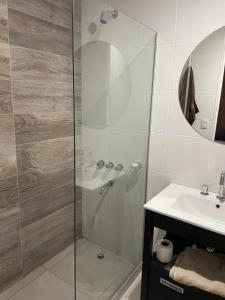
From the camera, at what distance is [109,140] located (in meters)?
1.54

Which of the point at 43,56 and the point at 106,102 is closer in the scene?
the point at 106,102

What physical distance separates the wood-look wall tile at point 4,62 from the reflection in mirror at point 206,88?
1139 millimetres

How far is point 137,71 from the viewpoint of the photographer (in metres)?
1.62

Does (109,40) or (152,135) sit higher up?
(109,40)

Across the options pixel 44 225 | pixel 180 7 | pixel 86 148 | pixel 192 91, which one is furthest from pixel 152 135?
pixel 44 225

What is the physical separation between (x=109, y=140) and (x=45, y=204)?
840 millimetres

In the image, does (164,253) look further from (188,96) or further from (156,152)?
(188,96)

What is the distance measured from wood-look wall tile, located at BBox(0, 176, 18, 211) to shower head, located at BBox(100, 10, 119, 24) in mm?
1172

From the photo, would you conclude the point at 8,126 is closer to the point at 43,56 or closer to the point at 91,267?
→ the point at 43,56

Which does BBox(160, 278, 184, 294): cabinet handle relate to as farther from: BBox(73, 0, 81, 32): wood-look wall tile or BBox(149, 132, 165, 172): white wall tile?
BBox(73, 0, 81, 32): wood-look wall tile

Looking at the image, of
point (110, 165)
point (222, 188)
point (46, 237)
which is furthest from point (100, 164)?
point (46, 237)

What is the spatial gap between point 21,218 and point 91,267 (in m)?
0.64

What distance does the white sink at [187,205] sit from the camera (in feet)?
4.46

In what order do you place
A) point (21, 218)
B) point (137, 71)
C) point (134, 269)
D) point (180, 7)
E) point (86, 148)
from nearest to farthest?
point (86, 148), point (180, 7), point (137, 71), point (21, 218), point (134, 269)
